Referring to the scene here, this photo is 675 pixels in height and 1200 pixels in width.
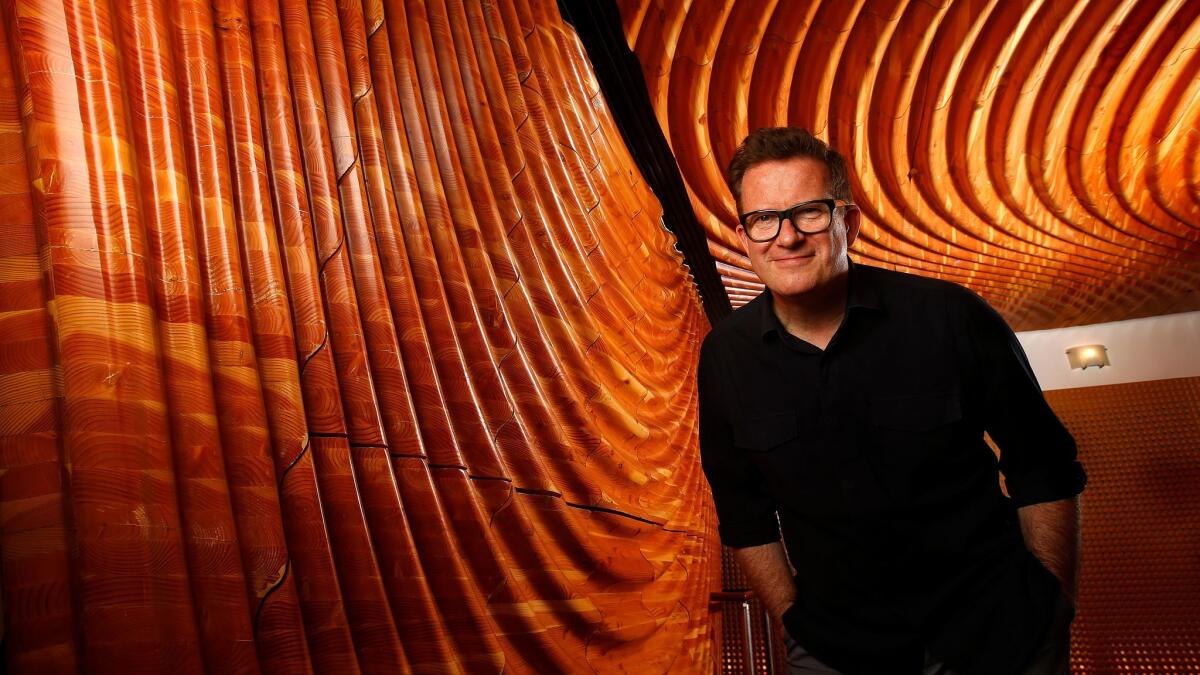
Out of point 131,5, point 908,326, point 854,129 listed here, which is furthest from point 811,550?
point 854,129

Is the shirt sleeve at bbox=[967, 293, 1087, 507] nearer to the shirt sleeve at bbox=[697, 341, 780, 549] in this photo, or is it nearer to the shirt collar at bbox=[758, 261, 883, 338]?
the shirt collar at bbox=[758, 261, 883, 338]

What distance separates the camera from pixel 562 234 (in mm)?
1625

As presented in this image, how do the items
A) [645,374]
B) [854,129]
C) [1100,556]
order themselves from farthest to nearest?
[1100,556] → [854,129] → [645,374]

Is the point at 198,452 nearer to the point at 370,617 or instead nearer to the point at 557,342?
the point at 370,617

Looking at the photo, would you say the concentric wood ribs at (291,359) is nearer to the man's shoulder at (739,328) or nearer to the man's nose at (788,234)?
the man's shoulder at (739,328)

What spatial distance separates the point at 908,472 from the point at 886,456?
4 centimetres

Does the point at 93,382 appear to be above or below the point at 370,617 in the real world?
above

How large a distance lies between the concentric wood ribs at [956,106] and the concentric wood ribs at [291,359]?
1.67 m

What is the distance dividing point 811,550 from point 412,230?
800mm

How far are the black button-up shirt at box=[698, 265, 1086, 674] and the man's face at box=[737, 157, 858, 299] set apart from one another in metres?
0.07

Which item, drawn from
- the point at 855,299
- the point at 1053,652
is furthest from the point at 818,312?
the point at 1053,652

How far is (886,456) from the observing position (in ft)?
3.57

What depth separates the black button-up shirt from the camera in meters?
1.04

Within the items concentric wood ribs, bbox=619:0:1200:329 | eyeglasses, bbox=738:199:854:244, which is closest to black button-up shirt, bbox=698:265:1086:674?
eyeglasses, bbox=738:199:854:244
